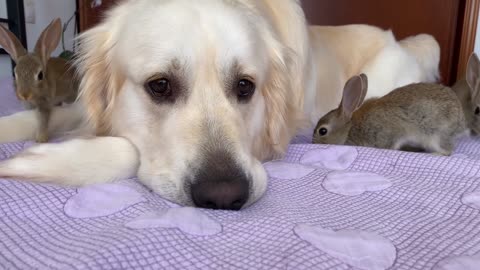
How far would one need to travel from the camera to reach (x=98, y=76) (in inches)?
54.1

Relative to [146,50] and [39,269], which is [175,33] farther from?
[39,269]

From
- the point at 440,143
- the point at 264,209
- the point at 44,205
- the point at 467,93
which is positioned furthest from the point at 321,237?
the point at 467,93

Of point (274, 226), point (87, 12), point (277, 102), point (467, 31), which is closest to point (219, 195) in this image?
point (274, 226)

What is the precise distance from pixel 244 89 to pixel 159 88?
0.24 meters

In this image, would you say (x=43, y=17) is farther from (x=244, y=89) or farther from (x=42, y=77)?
(x=244, y=89)

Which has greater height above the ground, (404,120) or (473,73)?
(473,73)

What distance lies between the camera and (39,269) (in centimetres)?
60

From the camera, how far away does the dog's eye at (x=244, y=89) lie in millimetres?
1211

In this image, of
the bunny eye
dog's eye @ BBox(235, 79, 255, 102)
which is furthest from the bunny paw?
the bunny eye

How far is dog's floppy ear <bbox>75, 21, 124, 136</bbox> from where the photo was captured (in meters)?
1.36

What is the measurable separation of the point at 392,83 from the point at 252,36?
1.25 m

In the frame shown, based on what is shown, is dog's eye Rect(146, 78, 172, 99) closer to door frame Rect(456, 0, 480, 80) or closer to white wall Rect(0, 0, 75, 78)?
door frame Rect(456, 0, 480, 80)

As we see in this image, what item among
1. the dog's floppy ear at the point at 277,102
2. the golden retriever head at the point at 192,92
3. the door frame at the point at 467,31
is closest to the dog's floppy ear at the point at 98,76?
the golden retriever head at the point at 192,92

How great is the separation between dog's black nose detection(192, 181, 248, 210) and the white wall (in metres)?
3.34
